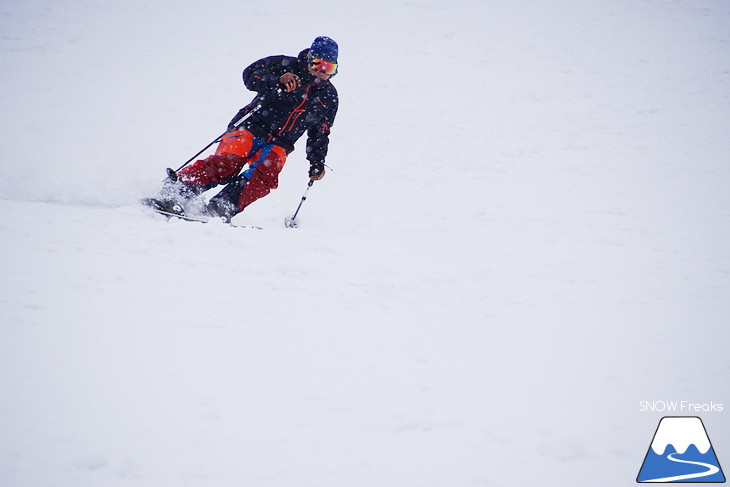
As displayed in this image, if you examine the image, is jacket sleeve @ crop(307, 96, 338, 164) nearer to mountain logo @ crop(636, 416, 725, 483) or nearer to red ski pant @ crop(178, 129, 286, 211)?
red ski pant @ crop(178, 129, 286, 211)

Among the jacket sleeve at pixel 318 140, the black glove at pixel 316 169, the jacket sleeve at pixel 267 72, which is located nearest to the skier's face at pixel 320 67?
the jacket sleeve at pixel 267 72

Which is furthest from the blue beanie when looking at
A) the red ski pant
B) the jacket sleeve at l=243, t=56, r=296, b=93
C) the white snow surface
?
the white snow surface

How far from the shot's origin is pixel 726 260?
15.0 feet

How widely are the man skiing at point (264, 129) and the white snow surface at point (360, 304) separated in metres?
0.63

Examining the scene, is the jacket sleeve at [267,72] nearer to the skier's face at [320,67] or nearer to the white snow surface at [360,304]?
the skier's face at [320,67]

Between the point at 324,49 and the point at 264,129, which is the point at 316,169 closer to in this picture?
the point at 264,129

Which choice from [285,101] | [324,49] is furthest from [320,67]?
[285,101]

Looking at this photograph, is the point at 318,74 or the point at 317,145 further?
the point at 317,145

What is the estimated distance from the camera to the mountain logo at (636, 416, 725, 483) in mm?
2074

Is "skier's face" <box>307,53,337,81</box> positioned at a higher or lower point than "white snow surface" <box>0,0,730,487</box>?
higher

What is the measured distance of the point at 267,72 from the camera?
4375 millimetres

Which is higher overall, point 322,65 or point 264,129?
point 322,65

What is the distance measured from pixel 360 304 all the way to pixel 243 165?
2.41m

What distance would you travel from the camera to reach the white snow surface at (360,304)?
1916 millimetres
